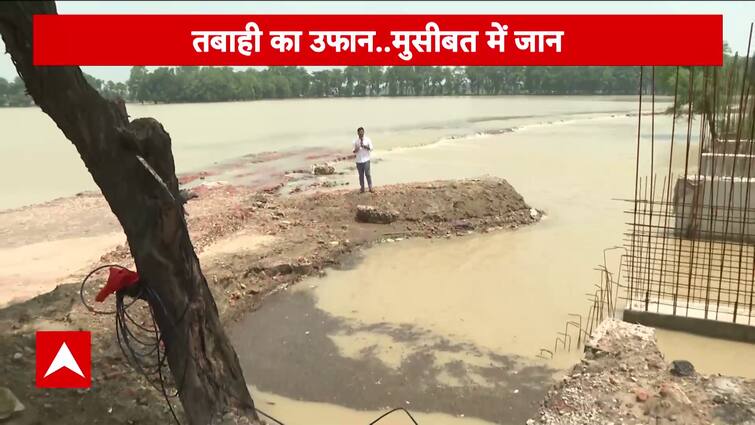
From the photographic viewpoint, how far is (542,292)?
21.7 feet

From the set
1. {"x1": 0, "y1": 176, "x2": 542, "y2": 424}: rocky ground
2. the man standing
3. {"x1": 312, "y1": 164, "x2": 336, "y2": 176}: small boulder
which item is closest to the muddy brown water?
{"x1": 0, "y1": 176, "x2": 542, "y2": 424}: rocky ground

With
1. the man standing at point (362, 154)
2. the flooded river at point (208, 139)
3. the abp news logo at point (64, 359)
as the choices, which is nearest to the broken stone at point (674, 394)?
the abp news logo at point (64, 359)

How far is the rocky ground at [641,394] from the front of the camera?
3.39 m

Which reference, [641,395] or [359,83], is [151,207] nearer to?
[641,395]

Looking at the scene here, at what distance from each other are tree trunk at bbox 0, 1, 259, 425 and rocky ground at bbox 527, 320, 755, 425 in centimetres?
193

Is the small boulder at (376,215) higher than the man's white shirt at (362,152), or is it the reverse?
the man's white shirt at (362,152)

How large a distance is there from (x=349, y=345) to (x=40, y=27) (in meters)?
3.85

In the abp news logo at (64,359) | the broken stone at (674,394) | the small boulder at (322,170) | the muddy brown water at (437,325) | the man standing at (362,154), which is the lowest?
the muddy brown water at (437,325)

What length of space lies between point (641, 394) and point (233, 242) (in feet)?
20.0

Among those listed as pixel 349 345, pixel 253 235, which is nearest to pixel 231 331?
pixel 349 345

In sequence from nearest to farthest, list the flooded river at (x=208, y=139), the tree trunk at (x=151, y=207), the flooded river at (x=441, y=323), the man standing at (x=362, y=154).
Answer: the tree trunk at (x=151, y=207)
the flooded river at (x=441, y=323)
the man standing at (x=362, y=154)
the flooded river at (x=208, y=139)

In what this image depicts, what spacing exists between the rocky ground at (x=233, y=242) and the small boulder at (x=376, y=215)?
0.02 metres

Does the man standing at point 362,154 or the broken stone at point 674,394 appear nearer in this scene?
the broken stone at point 674,394

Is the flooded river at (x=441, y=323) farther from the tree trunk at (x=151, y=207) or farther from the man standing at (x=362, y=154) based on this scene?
the man standing at (x=362, y=154)
